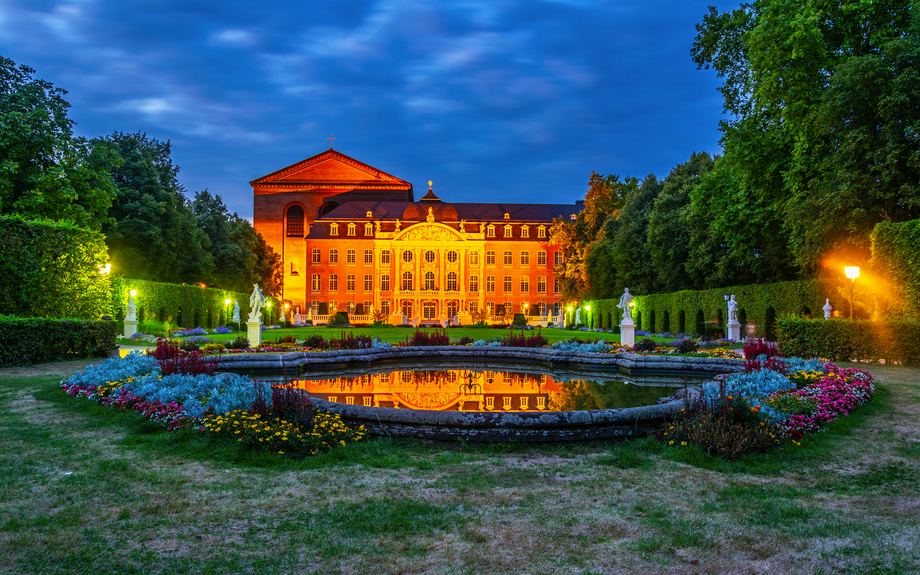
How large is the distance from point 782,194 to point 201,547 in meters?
20.0

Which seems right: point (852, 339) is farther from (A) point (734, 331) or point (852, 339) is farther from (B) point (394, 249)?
(B) point (394, 249)

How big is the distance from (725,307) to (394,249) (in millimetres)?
41741

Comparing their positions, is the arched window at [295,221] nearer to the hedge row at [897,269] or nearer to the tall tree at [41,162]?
the tall tree at [41,162]

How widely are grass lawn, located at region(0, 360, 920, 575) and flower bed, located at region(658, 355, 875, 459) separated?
8.3 inches

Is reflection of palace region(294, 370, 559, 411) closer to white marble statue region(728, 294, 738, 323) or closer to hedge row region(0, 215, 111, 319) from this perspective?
hedge row region(0, 215, 111, 319)

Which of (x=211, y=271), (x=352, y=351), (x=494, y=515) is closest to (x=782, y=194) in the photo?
(x=352, y=351)

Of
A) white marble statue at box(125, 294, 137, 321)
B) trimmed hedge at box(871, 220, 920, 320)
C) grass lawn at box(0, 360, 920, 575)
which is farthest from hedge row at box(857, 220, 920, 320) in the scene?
white marble statue at box(125, 294, 137, 321)

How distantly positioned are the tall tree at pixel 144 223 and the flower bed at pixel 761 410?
96.2 feet

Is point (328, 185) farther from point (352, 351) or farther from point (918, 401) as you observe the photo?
point (918, 401)

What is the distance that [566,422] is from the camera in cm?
555

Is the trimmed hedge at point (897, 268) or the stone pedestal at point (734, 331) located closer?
the trimmed hedge at point (897, 268)

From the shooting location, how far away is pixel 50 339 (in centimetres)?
1217

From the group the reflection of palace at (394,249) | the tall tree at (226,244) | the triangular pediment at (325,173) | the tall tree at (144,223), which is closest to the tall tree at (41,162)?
the tall tree at (144,223)

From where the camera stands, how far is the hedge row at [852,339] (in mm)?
12172
